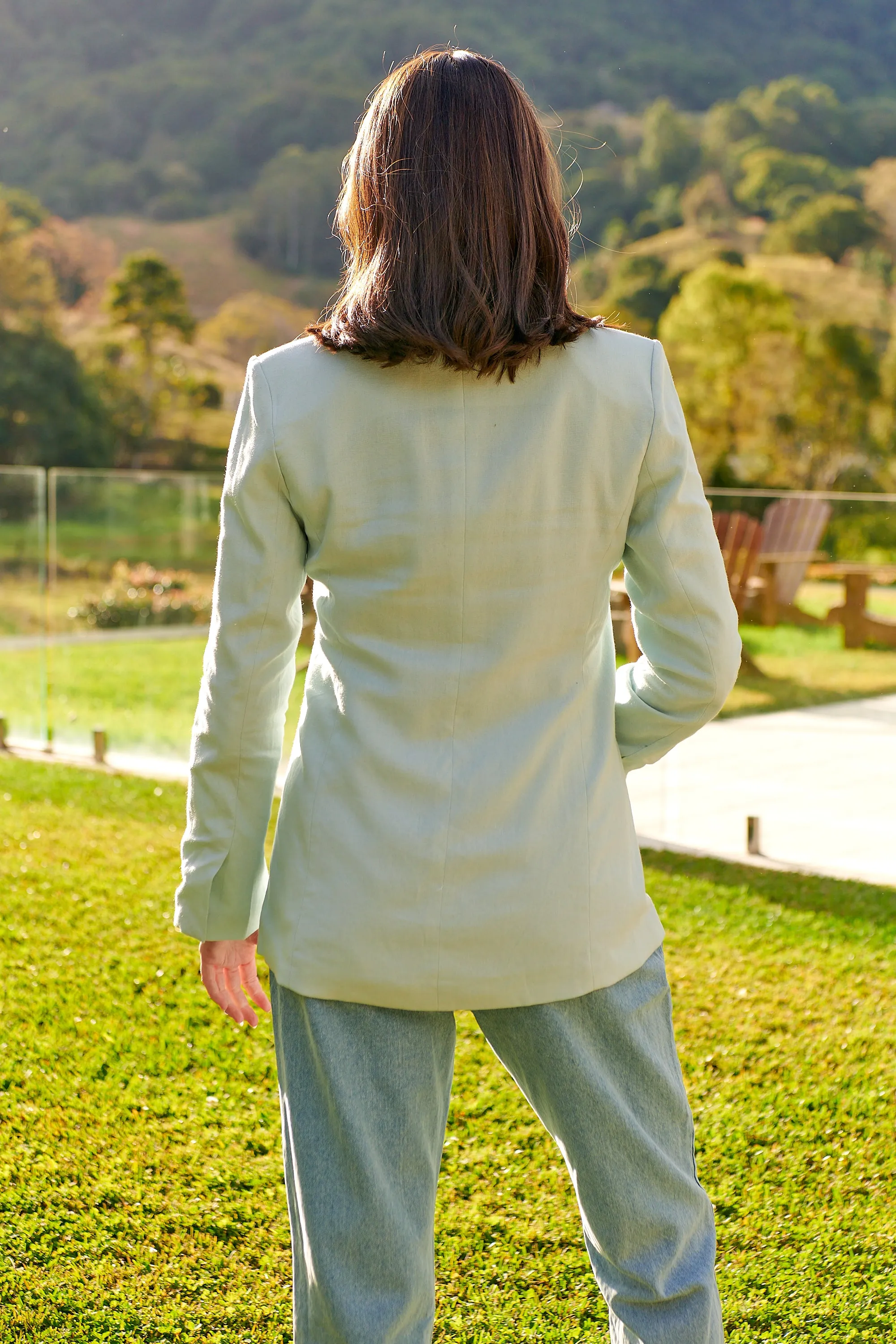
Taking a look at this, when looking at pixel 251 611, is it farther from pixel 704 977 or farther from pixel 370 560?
pixel 704 977

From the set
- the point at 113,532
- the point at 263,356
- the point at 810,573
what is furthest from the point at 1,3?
the point at 263,356

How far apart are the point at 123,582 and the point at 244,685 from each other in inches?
211

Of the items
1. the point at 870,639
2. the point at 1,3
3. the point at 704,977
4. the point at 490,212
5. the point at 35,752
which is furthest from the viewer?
the point at 1,3

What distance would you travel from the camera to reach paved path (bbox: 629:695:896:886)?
432 cm

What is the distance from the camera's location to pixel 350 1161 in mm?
1197

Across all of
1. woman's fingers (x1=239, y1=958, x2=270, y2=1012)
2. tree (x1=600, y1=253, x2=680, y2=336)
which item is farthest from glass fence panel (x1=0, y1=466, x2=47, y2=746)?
tree (x1=600, y1=253, x2=680, y2=336)

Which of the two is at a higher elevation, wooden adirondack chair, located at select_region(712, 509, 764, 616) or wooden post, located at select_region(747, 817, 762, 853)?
wooden adirondack chair, located at select_region(712, 509, 764, 616)

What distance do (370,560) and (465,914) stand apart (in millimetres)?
327

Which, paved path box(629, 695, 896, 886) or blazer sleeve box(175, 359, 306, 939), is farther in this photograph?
paved path box(629, 695, 896, 886)

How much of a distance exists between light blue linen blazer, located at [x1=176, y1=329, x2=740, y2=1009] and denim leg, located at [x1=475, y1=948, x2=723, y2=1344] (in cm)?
5

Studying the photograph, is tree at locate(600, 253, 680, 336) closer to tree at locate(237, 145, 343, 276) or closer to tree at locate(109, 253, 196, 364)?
tree at locate(237, 145, 343, 276)

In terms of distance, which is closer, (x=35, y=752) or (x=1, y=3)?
(x=35, y=752)

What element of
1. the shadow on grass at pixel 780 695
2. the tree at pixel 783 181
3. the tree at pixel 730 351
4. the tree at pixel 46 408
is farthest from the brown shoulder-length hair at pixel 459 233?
the tree at pixel 783 181

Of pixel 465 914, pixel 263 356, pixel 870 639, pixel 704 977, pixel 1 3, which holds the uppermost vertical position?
pixel 1 3
